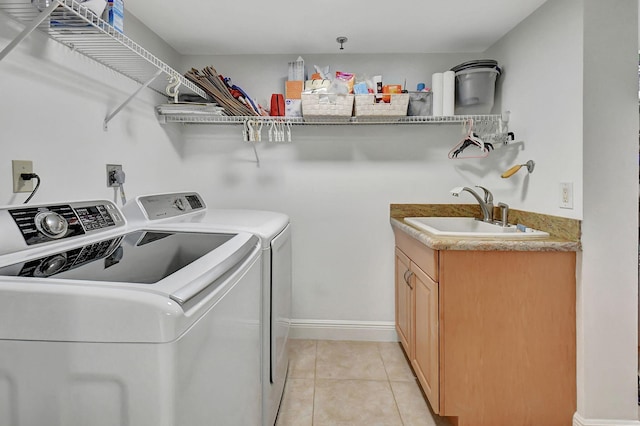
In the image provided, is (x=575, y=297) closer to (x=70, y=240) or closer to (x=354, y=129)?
(x=354, y=129)

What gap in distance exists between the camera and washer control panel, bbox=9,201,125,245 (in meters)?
1.04

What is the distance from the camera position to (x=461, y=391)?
159cm

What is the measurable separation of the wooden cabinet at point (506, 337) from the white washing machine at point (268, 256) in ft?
2.45

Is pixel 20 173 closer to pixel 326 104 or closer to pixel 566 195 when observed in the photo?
pixel 326 104

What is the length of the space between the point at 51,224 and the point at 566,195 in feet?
7.04

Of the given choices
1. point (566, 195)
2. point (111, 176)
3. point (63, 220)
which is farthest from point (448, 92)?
point (63, 220)

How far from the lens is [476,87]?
2.21 m

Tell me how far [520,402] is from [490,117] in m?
1.63

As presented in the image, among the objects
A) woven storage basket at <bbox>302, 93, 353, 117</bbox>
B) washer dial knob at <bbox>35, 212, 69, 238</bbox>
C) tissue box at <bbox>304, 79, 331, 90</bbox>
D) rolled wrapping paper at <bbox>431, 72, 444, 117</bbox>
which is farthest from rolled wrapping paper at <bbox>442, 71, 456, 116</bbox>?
washer dial knob at <bbox>35, 212, 69, 238</bbox>

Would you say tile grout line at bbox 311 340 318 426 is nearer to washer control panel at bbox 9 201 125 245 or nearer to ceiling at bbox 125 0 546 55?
washer control panel at bbox 9 201 125 245

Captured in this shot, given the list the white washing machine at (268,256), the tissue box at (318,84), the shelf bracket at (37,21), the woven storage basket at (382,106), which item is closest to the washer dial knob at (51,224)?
the white washing machine at (268,256)

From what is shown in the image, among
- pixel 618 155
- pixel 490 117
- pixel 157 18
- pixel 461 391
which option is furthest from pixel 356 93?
pixel 461 391

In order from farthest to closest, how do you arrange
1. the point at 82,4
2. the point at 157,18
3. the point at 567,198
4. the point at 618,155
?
the point at 157,18 < the point at 567,198 < the point at 618,155 < the point at 82,4

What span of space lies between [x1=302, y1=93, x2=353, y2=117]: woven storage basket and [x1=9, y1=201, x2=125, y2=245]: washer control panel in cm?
125
